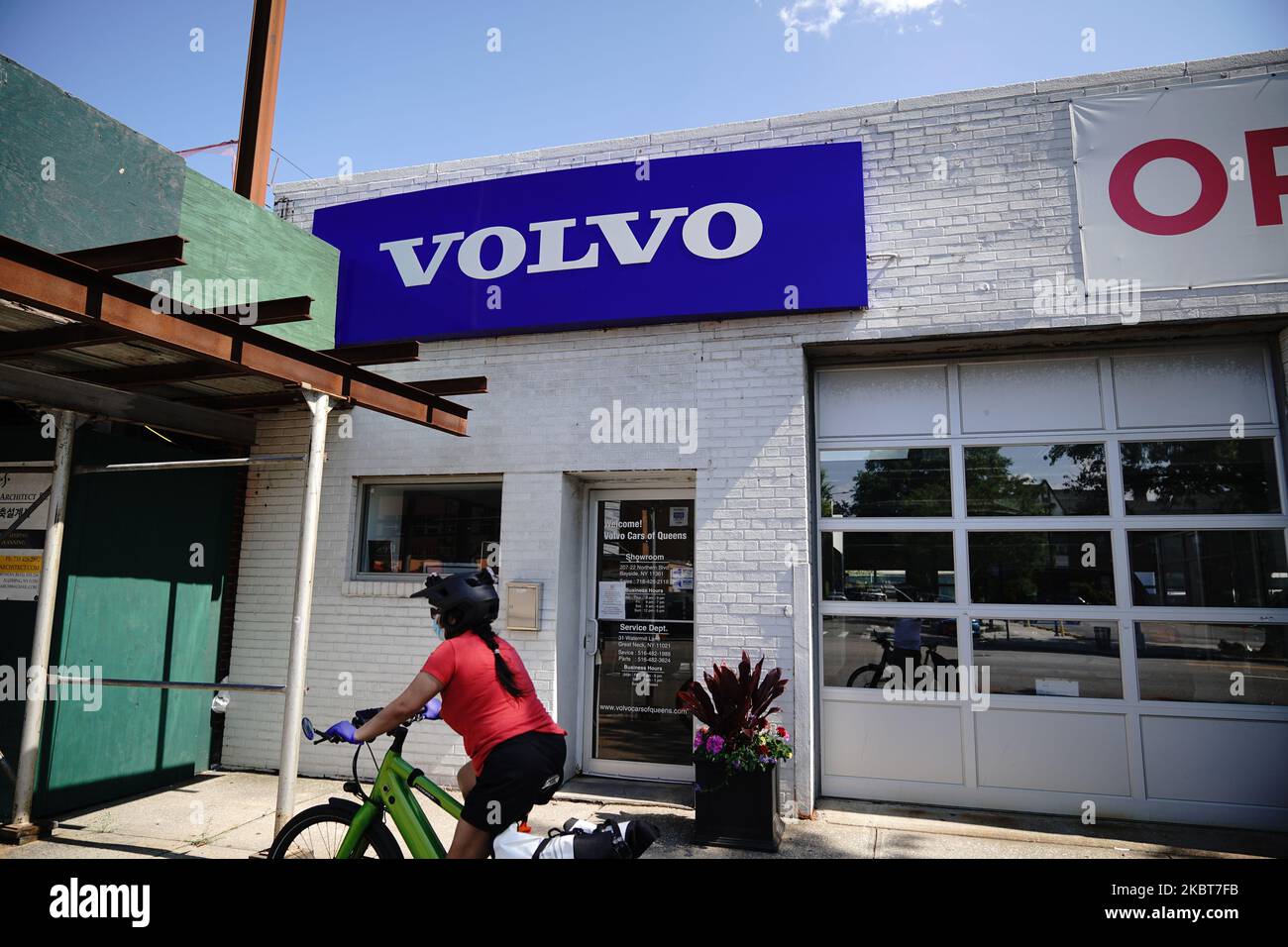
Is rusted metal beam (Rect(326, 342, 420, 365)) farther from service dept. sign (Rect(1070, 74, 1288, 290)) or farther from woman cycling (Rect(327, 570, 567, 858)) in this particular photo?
service dept. sign (Rect(1070, 74, 1288, 290))

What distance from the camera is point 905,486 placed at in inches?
242

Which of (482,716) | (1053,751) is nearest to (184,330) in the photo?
(482,716)

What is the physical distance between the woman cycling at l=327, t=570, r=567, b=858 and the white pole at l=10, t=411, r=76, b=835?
3.26 metres

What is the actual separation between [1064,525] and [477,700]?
15.3 ft

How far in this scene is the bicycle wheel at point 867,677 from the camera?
5.99 metres

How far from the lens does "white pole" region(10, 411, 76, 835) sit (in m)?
4.95

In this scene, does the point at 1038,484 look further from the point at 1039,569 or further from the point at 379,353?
the point at 379,353

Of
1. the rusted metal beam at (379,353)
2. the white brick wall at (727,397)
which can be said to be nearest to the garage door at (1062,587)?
the white brick wall at (727,397)

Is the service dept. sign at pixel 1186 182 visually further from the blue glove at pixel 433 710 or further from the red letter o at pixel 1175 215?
the blue glove at pixel 433 710

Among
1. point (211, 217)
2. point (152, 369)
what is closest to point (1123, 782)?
point (152, 369)

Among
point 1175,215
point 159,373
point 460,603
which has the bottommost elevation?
point 460,603

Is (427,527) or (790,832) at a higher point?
(427,527)

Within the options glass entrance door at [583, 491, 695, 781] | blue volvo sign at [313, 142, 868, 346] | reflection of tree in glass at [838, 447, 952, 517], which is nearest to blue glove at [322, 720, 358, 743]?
glass entrance door at [583, 491, 695, 781]

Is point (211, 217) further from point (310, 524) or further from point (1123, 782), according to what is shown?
point (1123, 782)
